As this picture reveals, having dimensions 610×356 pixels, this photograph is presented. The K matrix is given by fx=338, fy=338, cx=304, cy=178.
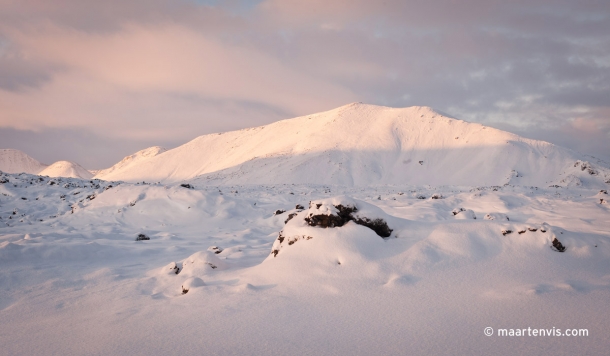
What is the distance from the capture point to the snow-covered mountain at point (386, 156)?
116ft

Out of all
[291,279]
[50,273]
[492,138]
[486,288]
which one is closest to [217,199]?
[50,273]

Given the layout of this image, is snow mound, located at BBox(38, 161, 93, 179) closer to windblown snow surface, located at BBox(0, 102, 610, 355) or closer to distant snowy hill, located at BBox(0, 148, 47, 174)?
distant snowy hill, located at BBox(0, 148, 47, 174)

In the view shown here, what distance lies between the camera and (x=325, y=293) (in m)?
4.39

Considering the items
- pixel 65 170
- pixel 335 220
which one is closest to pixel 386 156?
pixel 335 220

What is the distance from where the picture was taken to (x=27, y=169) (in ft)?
633

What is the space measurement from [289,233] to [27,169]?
245 metres

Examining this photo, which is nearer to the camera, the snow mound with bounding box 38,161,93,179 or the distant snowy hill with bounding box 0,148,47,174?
the snow mound with bounding box 38,161,93,179

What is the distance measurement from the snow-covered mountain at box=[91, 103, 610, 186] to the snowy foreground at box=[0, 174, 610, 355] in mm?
29890

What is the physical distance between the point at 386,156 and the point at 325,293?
41001 mm

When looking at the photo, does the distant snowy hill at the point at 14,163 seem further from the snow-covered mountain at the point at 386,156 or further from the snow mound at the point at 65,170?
the snow-covered mountain at the point at 386,156

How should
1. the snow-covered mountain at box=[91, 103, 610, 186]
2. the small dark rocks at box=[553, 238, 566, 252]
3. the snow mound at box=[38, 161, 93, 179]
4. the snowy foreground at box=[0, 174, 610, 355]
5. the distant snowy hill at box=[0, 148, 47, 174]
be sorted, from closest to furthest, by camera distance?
1. the snowy foreground at box=[0, 174, 610, 355]
2. the small dark rocks at box=[553, 238, 566, 252]
3. the snow-covered mountain at box=[91, 103, 610, 186]
4. the snow mound at box=[38, 161, 93, 179]
5. the distant snowy hill at box=[0, 148, 47, 174]

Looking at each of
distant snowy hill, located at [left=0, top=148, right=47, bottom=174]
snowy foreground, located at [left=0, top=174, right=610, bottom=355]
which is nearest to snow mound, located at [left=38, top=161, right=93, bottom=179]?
distant snowy hill, located at [left=0, top=148, right=47, bottom=174]

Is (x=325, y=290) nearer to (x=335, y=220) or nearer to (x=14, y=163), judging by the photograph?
(x=335, y=220)

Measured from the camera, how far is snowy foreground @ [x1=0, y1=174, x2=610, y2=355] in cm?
328
